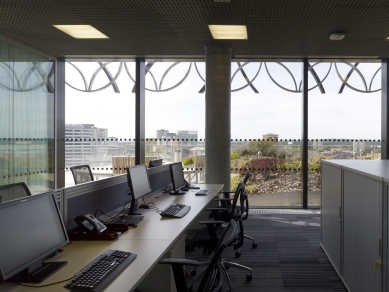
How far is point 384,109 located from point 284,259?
421cm

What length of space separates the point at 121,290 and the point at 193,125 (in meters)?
5.54

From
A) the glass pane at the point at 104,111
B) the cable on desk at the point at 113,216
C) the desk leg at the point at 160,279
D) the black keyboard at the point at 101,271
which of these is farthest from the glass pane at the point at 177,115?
the black keyboard at the point at 101,271

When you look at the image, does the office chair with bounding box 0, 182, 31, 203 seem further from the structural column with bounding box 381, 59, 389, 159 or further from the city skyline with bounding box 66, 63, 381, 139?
the structural column with bounding box 381, 59, 389, 159

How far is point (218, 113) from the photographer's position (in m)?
6.19

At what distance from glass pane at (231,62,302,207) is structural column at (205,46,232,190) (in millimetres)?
798

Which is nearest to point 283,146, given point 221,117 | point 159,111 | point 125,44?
point 221,117

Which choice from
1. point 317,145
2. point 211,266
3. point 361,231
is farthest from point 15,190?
point 317,145

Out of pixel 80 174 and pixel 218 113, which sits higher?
pixel 218 113

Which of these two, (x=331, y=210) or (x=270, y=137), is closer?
(x=331, y=210)

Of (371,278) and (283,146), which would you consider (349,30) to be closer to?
(283,146)

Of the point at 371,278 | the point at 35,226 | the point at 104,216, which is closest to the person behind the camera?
the point at 35,226

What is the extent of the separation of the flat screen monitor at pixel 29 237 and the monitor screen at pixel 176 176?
2.45 metres

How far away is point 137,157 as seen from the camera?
7148 millimetres

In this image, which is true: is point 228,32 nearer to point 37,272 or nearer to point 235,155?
point 235,155
